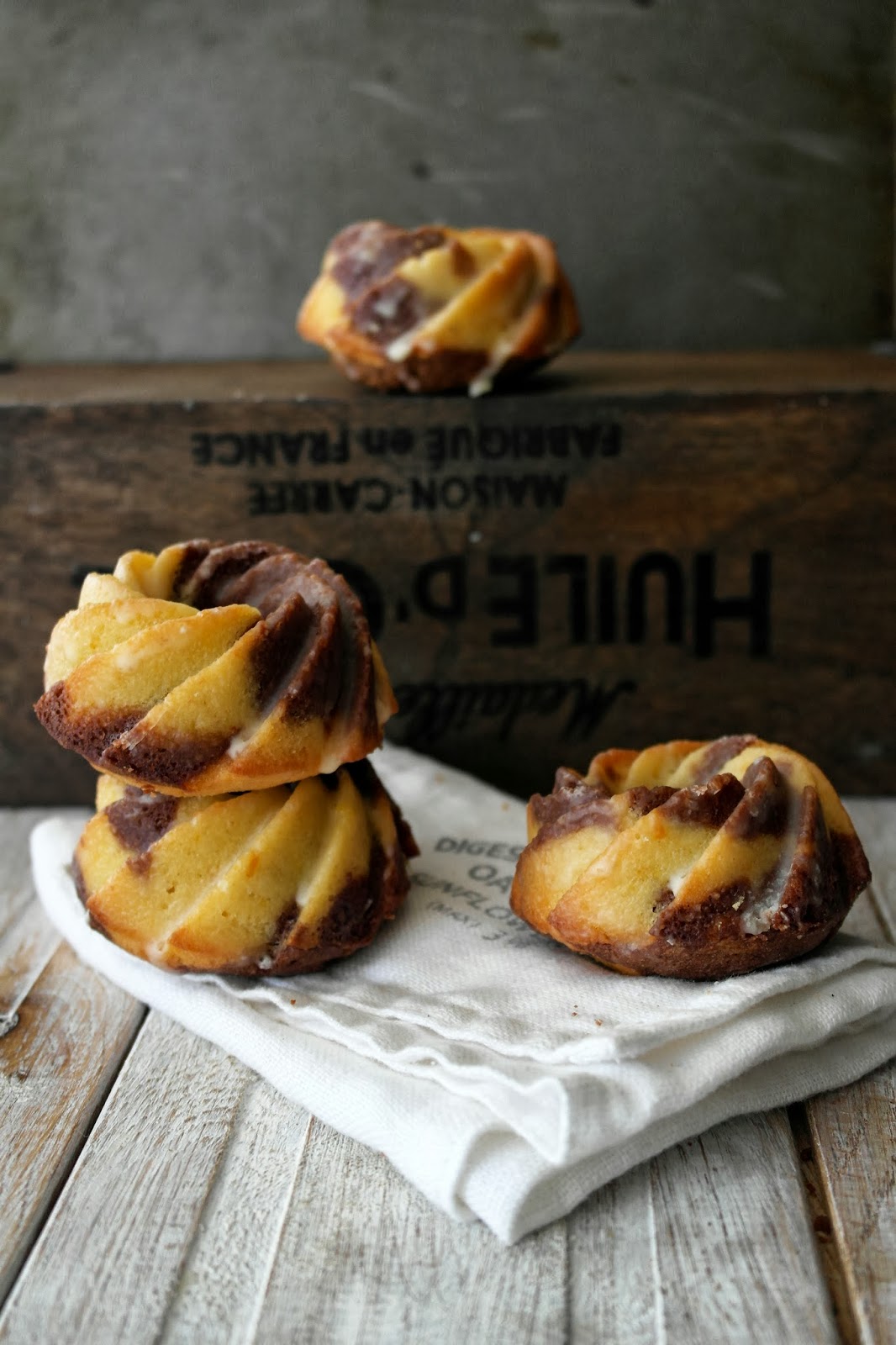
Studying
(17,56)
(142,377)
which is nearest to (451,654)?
(142,377)

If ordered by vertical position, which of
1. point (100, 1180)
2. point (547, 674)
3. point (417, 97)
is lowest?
point (547, 674)

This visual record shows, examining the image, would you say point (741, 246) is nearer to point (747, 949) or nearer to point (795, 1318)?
point (747, 949)

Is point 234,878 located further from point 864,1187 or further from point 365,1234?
point 864,1187

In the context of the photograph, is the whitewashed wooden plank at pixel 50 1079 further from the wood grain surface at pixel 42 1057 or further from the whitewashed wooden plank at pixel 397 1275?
the whitewashed wooden plank at pixel 397 1275

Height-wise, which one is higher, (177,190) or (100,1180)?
(177,190)

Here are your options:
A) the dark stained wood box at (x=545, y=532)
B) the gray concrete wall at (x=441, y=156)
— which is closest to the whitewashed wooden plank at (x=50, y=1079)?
the dark stained wood box at (x=545, y=532)

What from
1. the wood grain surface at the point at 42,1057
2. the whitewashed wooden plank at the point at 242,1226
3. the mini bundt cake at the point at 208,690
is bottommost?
the wood grain surface at the point at 42,1057

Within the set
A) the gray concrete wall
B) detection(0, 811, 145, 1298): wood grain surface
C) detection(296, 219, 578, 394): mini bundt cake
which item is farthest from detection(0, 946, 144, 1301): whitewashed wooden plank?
the gray concrete wall
